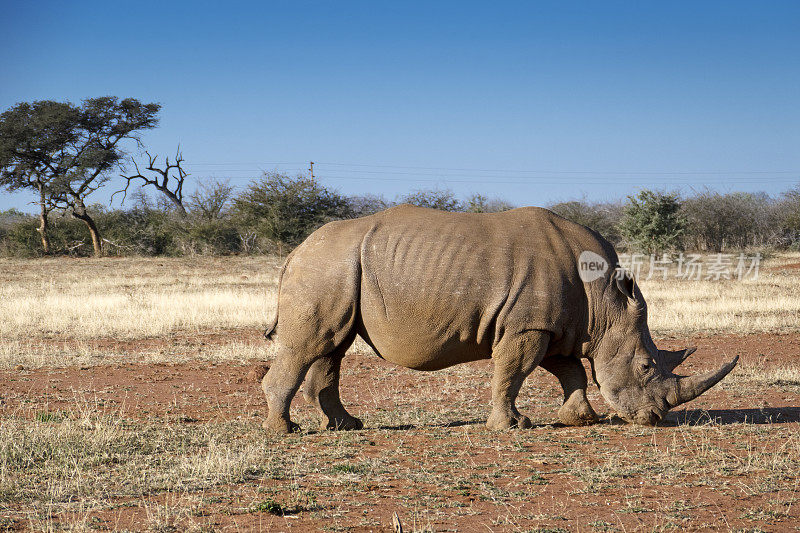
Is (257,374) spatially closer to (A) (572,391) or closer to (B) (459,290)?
(B) (459,290)

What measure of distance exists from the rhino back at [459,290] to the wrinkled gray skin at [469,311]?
1 cm

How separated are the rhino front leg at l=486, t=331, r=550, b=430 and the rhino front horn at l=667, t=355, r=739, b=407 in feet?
4.60

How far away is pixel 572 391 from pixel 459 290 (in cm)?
172

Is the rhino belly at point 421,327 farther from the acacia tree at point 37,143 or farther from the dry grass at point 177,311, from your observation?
the acacia tree at point 37,143

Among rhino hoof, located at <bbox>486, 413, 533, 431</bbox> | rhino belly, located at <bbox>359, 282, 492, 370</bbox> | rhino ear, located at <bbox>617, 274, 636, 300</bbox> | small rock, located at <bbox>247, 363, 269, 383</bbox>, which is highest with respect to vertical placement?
rhino ear, located at <bbox>617, 274, 636, 300</bbox>

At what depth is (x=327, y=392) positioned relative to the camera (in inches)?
312

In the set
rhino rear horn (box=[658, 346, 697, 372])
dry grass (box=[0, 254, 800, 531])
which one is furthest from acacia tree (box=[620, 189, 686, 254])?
rhino rear horn (box=[658, 346, 697, 372])

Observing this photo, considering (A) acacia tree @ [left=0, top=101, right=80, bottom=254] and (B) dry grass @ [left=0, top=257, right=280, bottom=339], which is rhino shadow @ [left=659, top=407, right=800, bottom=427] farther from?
(A) acacia tree @ [left=0, top=101, right=80, bottom=254]

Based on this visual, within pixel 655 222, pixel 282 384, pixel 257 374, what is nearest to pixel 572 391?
pixel 282 384

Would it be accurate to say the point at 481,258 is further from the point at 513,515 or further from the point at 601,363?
the point at 513,515

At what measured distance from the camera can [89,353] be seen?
12.7 meters

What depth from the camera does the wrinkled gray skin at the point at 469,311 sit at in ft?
24.2

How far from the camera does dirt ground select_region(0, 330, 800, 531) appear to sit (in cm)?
498

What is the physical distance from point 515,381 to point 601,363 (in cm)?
97
